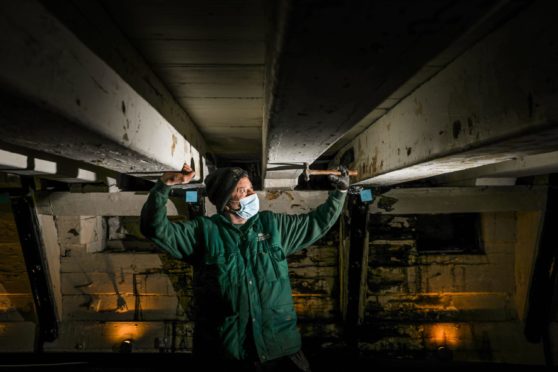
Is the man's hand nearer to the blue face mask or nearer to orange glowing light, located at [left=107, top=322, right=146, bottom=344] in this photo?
the blue face mask

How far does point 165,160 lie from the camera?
1979mm

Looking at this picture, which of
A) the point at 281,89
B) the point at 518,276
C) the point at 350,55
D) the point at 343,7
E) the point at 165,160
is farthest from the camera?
the point at 518,276

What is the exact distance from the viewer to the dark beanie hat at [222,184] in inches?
96.8

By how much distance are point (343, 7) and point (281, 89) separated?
423 mm

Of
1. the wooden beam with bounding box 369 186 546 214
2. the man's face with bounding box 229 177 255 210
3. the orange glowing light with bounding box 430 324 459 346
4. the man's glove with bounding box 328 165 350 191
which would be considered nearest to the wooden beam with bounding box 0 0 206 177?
the man's face with bounding box 229 177 255 210

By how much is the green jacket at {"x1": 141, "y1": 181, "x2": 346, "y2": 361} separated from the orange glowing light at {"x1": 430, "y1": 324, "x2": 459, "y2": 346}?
3.91 m

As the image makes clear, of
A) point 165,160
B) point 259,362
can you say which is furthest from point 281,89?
point 259,362

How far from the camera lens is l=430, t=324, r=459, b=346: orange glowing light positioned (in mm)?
5082

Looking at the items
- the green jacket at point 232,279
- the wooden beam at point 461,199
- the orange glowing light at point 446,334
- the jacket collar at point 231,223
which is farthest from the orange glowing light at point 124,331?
the orange glowing light at point 446,334

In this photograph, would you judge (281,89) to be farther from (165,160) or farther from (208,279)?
(208,279)

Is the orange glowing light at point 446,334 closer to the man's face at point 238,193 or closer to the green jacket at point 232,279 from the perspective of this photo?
the green jacket at point 232,279

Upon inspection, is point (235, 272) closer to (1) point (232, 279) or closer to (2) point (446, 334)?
(1) point (232, 279)

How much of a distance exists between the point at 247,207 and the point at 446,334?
14.6ft

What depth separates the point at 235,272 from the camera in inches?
87.0
